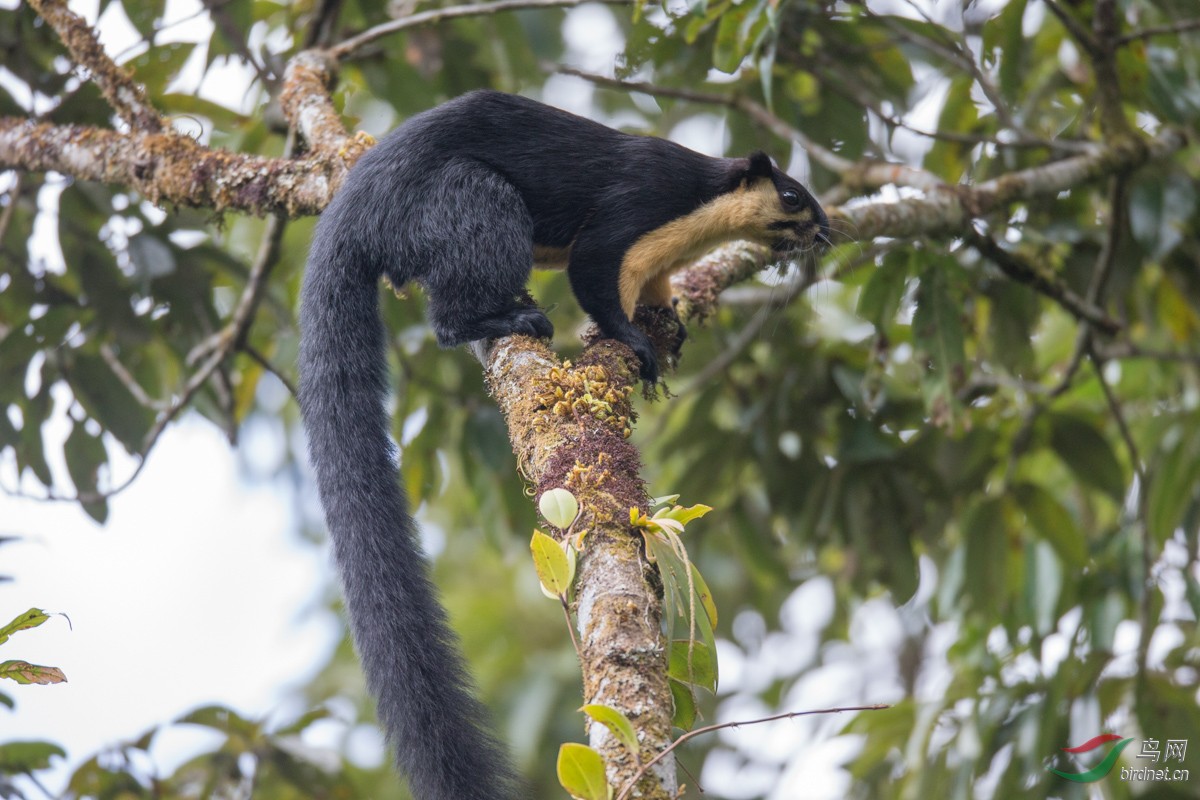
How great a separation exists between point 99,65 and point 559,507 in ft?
8.93

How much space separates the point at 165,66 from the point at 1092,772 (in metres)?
4.25

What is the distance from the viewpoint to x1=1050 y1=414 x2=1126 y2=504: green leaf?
13.9ft

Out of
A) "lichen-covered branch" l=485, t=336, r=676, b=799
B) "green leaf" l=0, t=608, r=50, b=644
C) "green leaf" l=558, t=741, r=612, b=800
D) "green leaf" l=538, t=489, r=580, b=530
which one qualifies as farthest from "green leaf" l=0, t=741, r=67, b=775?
"green leaf" l=558, t=741, r=612, b=800

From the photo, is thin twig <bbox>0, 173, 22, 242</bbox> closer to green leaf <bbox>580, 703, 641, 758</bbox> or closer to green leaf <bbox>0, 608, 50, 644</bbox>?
green leaf <bbox>0, 608, 50, 644</bbox>

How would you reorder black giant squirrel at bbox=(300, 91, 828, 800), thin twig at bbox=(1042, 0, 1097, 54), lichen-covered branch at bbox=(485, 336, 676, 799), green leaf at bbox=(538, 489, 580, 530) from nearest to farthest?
lichen-covered branch at bbox=(485, 336, 676, 799) → green leaf at bbox=(538, 489, 580, 530) → black giant squirrel at bbox=(300, 91, 828, 800) → thin twig at bbox=(1042, 0, 1097, 54)

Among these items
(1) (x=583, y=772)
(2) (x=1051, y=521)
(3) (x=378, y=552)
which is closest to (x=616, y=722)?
(1) (x=583, y=772)

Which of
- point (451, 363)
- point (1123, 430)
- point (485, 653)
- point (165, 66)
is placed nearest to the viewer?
point (1123, 430)

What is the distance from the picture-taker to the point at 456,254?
314 centimetres

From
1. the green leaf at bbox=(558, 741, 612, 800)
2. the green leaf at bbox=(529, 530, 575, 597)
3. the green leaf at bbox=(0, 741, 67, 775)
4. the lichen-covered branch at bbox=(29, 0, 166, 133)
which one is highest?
the lichen-covered branch at bbox=(29, 0, 166, 133)

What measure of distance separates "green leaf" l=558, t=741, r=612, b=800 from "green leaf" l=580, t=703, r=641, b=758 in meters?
0.04

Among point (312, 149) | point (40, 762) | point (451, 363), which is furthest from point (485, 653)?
point (312, 149)

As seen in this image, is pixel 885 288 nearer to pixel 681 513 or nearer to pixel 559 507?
pixel 681 513

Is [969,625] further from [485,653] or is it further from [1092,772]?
[485,653]

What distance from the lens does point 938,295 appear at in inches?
147
